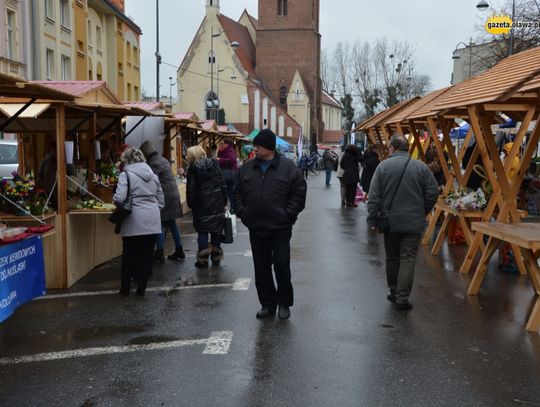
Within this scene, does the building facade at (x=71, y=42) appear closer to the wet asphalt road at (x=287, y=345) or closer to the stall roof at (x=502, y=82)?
the wet asphalt road at (x=287, y=345)

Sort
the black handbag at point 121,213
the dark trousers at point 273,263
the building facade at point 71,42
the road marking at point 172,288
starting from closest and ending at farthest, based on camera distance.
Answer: the dark trousers at point 273,263 < the black handbag at point 121,213 < the road marking at point 172,288 < the building facade at point 71,42

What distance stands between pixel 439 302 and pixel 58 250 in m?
4.50

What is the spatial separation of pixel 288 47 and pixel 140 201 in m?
66.5

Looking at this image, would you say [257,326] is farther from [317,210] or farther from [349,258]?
[317,210]

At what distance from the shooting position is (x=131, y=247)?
722 cm

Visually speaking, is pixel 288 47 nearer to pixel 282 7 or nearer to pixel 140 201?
pixel 282 7

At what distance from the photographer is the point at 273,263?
20.5ft

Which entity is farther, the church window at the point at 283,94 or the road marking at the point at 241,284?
the church window at the point at 283,94

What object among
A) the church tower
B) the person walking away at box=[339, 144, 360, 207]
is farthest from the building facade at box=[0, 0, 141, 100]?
the church tower

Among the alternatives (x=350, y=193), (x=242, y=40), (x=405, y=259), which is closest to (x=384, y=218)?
(x=405, y=259)

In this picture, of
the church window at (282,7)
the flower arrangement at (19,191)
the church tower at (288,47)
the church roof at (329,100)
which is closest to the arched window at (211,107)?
the church tower at (288,47)

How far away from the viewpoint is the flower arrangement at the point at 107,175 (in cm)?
1026

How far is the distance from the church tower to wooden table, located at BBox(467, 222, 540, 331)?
65354 mm

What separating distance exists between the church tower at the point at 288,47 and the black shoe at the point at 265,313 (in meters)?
66.3
